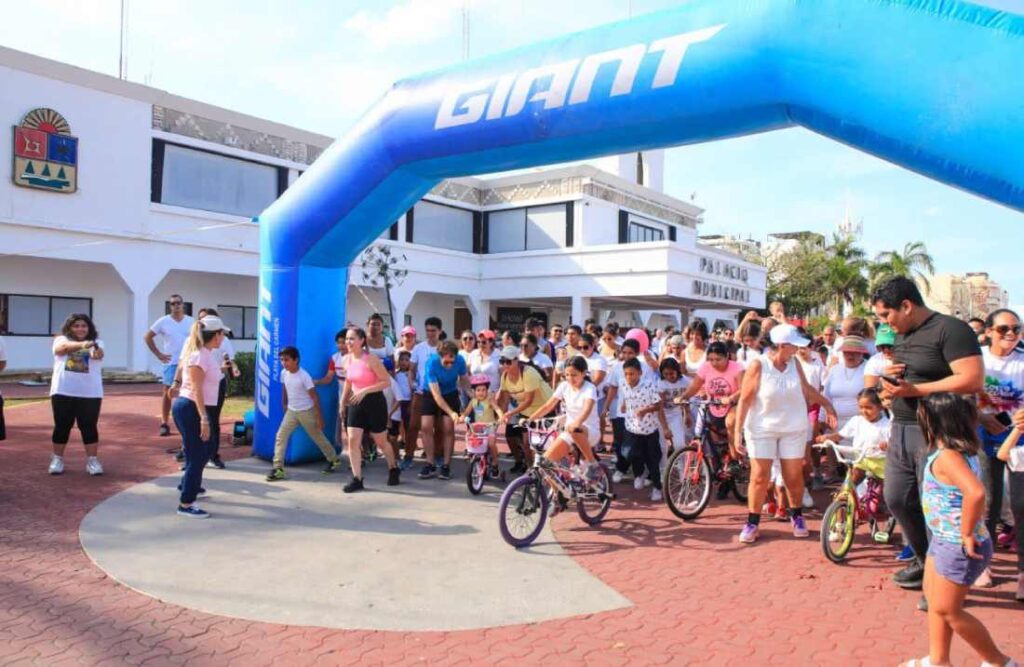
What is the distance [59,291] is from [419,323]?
541 inches

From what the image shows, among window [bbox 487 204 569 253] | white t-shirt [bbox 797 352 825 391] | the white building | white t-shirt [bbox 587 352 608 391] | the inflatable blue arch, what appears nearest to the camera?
the inflatable blue arch

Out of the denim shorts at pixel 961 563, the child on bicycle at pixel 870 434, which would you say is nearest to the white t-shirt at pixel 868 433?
the child on bicycle at pixel 870 434

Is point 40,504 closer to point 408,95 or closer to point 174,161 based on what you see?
point 408,95

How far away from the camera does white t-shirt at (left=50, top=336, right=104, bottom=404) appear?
25.6 feet

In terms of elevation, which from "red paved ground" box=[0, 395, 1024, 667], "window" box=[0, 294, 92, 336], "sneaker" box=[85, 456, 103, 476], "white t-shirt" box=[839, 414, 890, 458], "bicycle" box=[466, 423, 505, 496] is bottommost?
"red paved ground" box=[0, 395, 1024, 667]

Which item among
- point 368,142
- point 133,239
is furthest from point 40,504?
point 133,239

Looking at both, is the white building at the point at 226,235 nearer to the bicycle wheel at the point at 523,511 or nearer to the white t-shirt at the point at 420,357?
the white t-shirt at the point at 420,357

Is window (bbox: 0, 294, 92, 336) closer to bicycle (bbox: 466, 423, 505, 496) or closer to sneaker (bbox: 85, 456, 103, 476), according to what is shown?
sneaker (bbox: 85, 456, 103, 476)

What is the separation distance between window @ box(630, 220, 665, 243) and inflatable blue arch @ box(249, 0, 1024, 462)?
25.4 meters

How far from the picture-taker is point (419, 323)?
31016mm

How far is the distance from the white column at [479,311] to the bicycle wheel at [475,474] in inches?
921

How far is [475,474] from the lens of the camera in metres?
7.74

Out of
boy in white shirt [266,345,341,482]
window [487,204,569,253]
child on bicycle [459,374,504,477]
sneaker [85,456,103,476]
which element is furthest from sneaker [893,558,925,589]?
window [487,204,569,253]

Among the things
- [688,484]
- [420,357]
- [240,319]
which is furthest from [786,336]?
[240,319]
